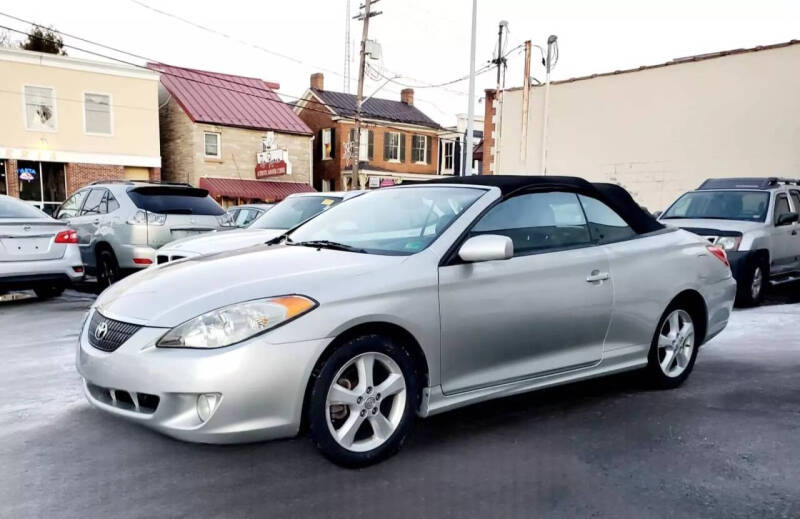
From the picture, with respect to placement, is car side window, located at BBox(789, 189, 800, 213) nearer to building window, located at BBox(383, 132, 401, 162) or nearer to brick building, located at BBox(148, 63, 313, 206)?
brick building, located at BBox(148, 63, 313, 206)

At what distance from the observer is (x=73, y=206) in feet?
33.4

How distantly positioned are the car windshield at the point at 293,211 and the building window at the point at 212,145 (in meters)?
21.6

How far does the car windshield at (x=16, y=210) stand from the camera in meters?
8.07

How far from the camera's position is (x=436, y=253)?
3.59m

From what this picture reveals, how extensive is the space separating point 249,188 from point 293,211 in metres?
22.2

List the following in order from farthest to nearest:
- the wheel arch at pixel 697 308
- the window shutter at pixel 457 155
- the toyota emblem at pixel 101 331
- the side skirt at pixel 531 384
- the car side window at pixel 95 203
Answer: the window shutter at pixel 457 155 → the car side window at pixel 95 203 → the wheel arch at pixel 697 308 → the side skirt at pixel 531 384 → the toyota emblem at pixel 101 331

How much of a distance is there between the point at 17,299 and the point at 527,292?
8.04 m

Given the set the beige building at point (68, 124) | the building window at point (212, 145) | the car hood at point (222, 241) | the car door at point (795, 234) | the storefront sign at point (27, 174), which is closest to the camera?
the car hood at point (222, 241)

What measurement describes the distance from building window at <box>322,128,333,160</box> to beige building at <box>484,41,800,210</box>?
1437cm

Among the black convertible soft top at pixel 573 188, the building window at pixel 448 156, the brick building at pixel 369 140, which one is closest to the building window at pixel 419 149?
the brick building at pixel 369 140

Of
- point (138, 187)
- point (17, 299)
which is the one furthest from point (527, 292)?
point (17, 299)

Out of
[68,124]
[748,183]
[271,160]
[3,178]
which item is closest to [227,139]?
[271,160]

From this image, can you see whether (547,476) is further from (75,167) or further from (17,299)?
(75,167)

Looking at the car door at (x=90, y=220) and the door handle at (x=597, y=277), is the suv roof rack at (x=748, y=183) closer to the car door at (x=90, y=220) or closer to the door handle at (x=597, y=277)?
the door handle at (x=597, y=277)
